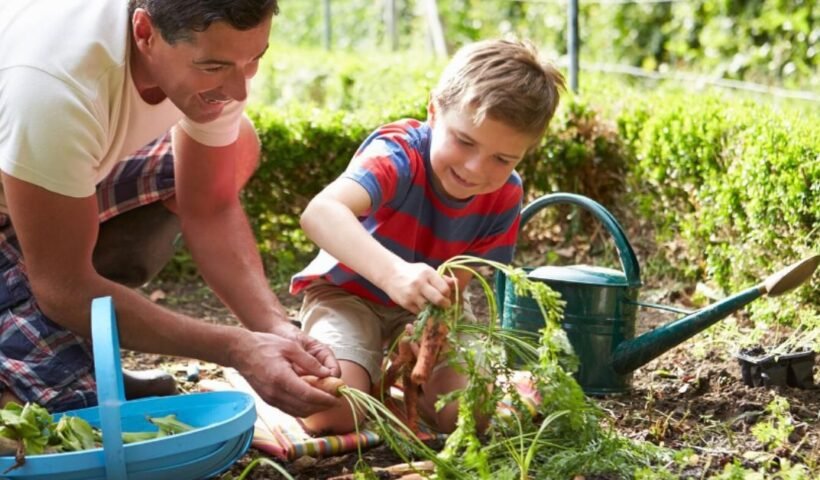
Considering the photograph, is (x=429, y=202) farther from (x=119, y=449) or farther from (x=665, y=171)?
(x=665, y=171)

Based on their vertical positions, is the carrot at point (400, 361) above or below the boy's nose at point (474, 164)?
below

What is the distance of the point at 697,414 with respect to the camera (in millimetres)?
3186

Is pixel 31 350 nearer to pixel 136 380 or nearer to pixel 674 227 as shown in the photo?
pixel 136 380

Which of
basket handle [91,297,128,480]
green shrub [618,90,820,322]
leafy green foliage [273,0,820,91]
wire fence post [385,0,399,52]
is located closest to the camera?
basket handle [91,297,128,480]

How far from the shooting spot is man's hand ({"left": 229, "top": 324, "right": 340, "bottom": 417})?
2.64 m

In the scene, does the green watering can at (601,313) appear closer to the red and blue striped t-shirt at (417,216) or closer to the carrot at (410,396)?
the red and blue striped t-shirt at (417,216)

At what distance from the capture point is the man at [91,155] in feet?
8.51

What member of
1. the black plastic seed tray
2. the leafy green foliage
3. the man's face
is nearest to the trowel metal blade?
the black plastic seed tray

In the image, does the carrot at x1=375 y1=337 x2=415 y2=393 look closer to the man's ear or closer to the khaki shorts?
the khaki shorts

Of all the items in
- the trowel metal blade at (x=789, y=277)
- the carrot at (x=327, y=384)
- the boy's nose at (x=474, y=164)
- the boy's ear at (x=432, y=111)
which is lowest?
the carrot at (x=327, y=384)

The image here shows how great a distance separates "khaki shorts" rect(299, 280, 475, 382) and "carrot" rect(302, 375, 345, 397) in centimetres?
43

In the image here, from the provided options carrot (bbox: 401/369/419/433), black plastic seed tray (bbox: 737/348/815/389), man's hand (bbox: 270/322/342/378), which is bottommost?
black plastic seed tray (bbox: 737/348/815/389)

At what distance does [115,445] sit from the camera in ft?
7.35

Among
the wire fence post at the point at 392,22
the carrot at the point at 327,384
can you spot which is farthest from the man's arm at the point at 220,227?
the wire fence post at the point at 392,22
